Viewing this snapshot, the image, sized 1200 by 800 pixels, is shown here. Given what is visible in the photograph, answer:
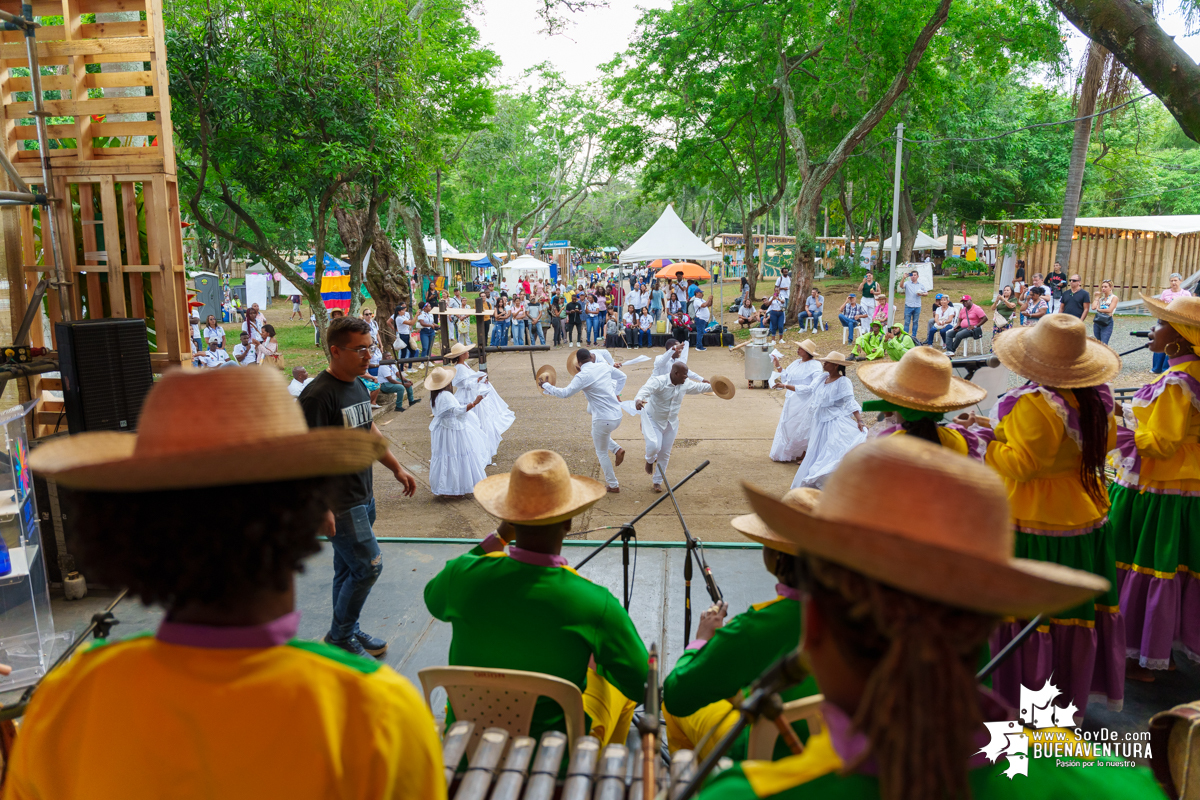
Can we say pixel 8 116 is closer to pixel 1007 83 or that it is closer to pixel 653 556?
pixel 653 556

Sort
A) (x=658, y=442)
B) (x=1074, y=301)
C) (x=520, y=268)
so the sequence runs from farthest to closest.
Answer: (x=520, y=268) → (x=1074, y=301) → (x=658, y=442)

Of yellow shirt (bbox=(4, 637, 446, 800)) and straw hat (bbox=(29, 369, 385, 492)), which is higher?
straw hat (bbox=(29, 369, 385, 492))

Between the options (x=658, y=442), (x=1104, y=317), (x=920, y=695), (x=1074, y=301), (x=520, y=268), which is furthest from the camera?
(x=520, y=268)

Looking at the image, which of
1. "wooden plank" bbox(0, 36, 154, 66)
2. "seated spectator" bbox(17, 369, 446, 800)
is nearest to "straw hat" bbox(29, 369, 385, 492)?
"seated spectator" bbox(17, 369, 446, 800)

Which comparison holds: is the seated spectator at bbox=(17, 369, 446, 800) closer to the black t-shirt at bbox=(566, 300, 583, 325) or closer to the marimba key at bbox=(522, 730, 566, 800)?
the marimba key at bbox=(522, 730, 566, 800)

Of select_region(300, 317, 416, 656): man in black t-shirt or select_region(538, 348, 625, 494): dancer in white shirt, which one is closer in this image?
select_region(300, 317, 416, 656): man in black t-shirt

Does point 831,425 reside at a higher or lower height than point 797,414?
higher

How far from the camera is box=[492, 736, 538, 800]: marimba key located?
2.14 m

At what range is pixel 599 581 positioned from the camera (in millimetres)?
5883

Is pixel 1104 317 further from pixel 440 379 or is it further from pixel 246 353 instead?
pixel 246 353

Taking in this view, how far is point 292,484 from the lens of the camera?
4.77 ft

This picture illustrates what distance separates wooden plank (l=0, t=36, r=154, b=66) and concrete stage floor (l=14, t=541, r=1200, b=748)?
13.4 ft

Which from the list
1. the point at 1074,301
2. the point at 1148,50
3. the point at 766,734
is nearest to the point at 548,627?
the point at 766,734

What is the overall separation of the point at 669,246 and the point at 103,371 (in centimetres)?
1865
